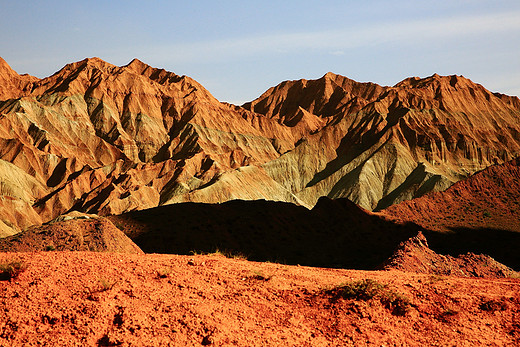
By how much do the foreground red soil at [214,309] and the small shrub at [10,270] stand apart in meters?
0.13

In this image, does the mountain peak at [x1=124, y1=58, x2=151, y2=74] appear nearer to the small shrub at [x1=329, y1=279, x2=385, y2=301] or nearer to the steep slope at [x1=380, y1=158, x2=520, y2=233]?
the steep slope at [x1=380, y1=158, x2=520, y2=233]

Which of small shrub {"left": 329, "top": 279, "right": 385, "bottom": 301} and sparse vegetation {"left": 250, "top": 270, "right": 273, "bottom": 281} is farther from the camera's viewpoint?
sparse vegetation {"left": 250, "top": 270, "right": 273, "bottom": 281}

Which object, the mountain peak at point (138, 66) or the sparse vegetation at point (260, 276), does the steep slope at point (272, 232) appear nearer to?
the sparse vegetation at point (260, 276)

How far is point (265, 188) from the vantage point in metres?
91.9

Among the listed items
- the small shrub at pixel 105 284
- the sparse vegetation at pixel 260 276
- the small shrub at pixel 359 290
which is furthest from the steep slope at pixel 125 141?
the small shrub at pixel 359 290

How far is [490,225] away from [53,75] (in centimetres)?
14807

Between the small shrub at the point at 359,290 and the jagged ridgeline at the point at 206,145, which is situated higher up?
the jagged ridgeline at the point at 206,145

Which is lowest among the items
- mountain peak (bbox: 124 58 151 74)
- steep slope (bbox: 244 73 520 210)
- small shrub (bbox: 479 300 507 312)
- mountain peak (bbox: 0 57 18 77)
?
small shrub (bbox: 479 300 507 312)

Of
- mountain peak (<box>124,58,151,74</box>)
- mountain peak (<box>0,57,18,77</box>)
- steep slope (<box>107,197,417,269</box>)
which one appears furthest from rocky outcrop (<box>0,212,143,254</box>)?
mountain peak (<box>124,58,151,74</box>)

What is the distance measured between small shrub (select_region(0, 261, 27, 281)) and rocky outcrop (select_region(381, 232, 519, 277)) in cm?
1135

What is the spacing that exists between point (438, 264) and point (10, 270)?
14365 millimetres

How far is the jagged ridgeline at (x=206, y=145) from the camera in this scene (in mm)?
88562

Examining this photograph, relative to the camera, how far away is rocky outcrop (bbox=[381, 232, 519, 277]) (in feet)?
55.2

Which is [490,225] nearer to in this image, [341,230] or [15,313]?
[341,230]
